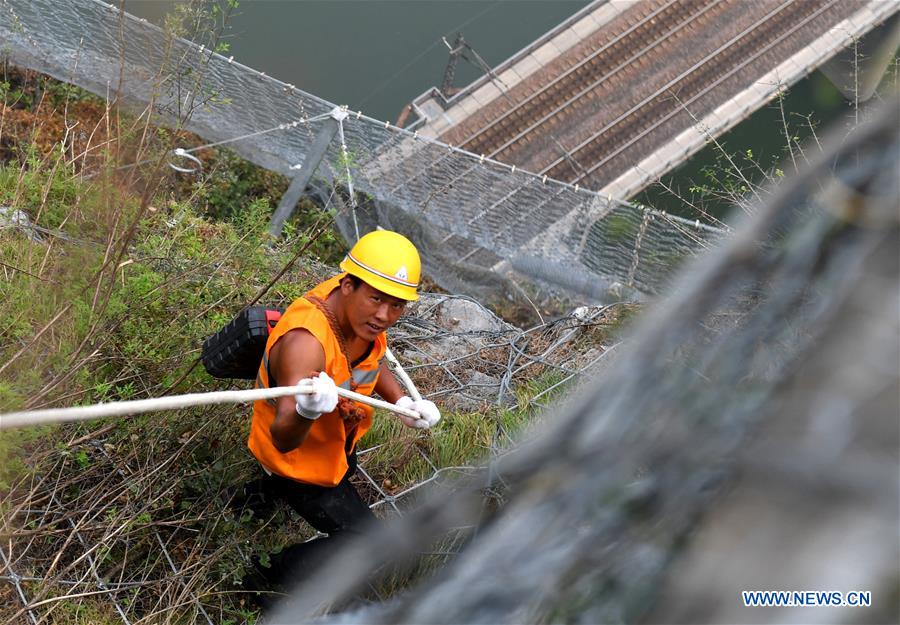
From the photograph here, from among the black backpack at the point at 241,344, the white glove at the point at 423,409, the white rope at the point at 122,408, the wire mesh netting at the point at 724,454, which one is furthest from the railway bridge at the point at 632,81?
the wire mesh netting at the point at 724,454

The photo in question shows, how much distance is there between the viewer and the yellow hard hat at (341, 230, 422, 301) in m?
3.22

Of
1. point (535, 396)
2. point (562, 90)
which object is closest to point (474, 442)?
point (535, 396)

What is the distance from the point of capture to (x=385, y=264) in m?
3.23

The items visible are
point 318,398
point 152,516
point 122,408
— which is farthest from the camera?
point 152,516

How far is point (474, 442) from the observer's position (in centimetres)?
452

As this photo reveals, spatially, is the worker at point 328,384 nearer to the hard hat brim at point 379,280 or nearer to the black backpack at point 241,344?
the hard hat brim at point 379,280

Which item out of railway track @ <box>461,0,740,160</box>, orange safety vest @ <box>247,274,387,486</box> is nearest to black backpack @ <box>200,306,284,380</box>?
orange safety vest @ <box>247,274,387,486</box>

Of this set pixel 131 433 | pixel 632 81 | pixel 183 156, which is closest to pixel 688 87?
pixel 632 81

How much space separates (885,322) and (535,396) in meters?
4.10

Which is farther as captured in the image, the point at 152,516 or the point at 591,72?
the point at 591,72

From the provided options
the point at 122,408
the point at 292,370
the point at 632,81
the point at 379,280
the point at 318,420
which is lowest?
the point at 632,81

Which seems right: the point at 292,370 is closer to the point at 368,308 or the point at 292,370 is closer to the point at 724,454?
the point at 368,308

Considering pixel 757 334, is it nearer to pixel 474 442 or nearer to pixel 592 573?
pixel 592 573

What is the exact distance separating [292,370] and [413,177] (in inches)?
222
